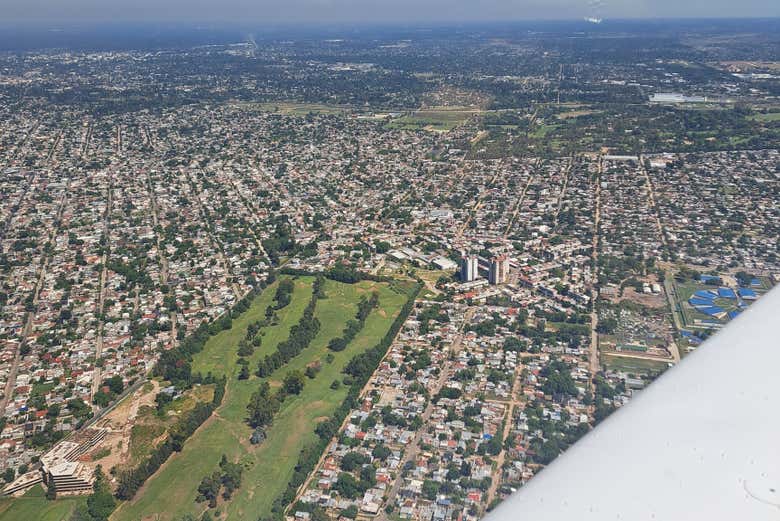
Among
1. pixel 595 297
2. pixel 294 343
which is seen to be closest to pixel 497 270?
pixel 595 297

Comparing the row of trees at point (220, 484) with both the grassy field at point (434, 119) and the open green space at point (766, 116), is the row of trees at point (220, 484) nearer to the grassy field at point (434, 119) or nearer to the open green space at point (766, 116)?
the grassy field at point (434, 119)

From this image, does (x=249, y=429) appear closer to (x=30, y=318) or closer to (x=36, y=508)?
(x=36, y=508)

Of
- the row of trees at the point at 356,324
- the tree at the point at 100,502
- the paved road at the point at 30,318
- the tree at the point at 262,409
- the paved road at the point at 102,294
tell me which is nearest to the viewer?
the tree at the point at 100,502

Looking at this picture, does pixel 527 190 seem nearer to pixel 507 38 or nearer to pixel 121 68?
pixel 121 68

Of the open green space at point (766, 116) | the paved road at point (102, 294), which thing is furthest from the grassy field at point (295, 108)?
the open green space at point (766, 116)

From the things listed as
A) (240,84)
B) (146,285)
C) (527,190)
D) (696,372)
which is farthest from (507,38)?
(696,372)
